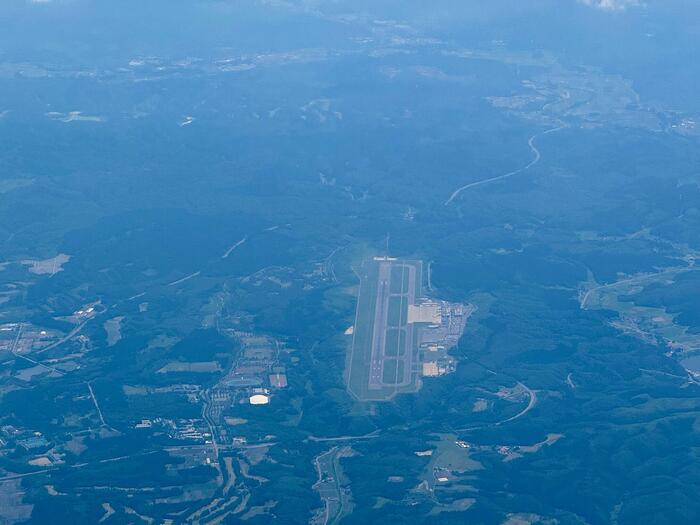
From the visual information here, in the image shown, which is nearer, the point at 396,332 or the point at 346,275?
the point at 396,332

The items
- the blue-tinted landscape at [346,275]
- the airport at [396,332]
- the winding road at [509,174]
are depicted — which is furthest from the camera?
the winding road at [509,174]

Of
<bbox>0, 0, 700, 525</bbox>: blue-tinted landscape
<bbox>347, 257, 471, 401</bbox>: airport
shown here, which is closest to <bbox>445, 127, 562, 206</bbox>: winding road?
<bbox>0, 0, 700, 525</bbox>: blue-tinted landscape

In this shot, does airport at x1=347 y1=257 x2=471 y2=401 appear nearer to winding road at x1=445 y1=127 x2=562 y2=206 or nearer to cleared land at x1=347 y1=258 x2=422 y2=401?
cleared land at x1=347 y1=258 x2=422 y2=401

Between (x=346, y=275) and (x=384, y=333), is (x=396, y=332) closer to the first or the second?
(x=384, y=333)

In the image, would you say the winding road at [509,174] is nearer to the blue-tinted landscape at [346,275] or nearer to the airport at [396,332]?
the blue-tinted landscape at [346,275]

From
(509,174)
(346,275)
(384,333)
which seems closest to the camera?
(384,333)

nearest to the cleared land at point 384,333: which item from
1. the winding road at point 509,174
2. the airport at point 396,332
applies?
the airport at point 396,332

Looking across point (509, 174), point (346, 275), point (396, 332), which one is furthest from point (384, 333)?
point (509, 174)

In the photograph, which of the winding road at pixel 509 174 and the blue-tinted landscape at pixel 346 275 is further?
the winding road at pixel 509 174
